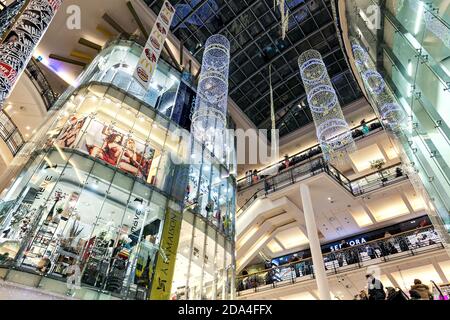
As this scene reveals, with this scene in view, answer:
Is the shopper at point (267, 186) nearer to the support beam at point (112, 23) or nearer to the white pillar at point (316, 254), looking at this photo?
the white pillar at point (316, 254)

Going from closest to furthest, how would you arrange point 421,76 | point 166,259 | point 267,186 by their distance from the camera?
point 421,76 → point 166,259 → point 267,186

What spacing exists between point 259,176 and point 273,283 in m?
7.93

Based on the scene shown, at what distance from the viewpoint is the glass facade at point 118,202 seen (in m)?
7.36

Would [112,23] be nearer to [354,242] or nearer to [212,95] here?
[212,95]

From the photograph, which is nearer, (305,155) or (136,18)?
(136,18)

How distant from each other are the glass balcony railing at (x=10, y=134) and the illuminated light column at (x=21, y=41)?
36.5 ft

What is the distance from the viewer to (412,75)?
6109 millimetres

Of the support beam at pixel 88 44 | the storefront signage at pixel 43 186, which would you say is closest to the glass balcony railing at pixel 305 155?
the support beam at pixel 88 44

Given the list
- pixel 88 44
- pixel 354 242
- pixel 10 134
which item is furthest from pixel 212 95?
pixel 354 242

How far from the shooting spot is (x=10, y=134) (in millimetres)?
15352

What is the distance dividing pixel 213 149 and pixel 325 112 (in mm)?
3431
